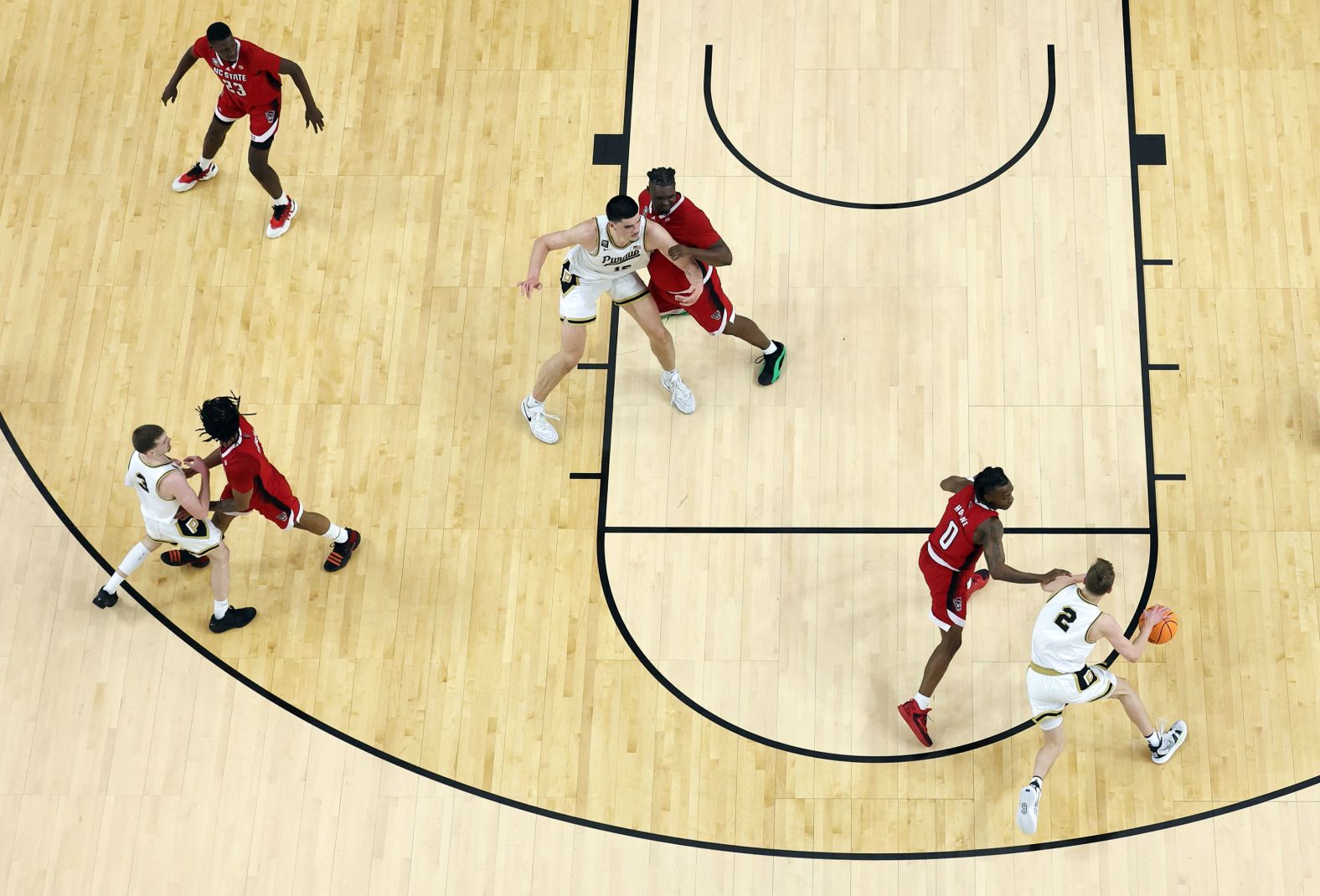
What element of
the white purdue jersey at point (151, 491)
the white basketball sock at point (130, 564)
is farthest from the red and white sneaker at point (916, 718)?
the white basketball sock at point (130, 564)

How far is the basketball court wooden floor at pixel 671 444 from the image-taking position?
6695mm

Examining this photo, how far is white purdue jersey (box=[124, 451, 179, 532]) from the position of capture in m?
6.35

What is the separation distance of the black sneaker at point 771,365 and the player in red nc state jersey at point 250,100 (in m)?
2.99

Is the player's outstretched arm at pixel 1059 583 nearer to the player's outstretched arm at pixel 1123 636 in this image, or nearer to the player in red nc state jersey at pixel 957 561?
the player in red nc state jersey at pixel 957 561

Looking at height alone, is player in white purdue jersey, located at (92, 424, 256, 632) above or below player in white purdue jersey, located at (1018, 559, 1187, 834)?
above

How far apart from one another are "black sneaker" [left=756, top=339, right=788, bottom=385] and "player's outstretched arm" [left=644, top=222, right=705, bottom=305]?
30.5 inches

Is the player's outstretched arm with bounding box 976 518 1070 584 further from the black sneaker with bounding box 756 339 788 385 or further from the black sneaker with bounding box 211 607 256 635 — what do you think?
the black sneaker with bounding box 211 607 256 635

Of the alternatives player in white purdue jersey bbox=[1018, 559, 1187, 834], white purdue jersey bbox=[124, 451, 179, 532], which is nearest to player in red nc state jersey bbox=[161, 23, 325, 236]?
white purdue jersey bbox=[124, 451, 179, 532]

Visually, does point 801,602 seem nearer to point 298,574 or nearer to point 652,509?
point 652,509

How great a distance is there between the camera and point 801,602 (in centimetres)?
714

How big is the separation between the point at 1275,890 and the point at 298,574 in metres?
5.29

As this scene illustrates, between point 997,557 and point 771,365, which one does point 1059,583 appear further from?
point 771,365

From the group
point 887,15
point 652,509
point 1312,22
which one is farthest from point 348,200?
point 1312,22

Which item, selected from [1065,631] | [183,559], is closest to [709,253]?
[1065,631]
